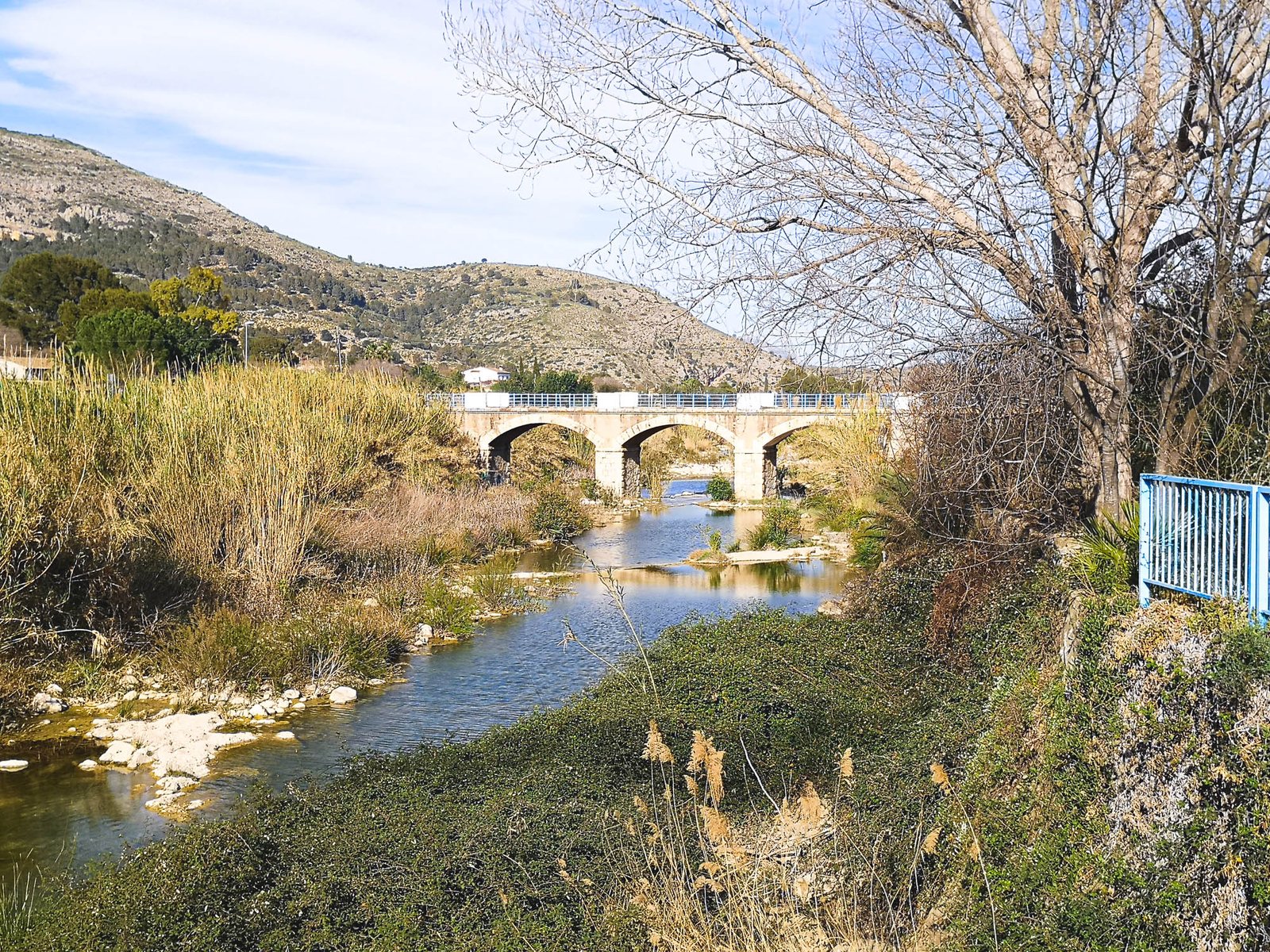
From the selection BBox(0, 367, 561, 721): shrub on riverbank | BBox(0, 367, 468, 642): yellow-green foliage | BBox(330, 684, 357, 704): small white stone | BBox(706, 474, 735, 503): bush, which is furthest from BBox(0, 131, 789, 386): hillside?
BBox(330, 684, 357, 704): small white stone

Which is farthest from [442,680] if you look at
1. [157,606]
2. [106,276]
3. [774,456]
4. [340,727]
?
[106,276]

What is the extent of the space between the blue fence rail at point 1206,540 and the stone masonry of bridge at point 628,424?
110 ft

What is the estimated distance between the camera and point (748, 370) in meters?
6.82

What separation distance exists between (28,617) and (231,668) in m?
2.20

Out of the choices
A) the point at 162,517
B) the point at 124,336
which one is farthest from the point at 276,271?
the point at 162,517

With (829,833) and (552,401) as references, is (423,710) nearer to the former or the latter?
(829,833)

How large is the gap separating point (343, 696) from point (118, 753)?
268 cm

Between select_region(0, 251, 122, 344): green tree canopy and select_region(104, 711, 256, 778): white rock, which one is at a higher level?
select_region(0, 251, 122, 344): green tree canopy

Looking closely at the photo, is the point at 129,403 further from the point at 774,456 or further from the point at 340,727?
the point at 774,456

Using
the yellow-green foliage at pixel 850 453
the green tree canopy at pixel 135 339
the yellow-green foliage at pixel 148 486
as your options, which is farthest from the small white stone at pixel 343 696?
the green tree canopy at pixel 135 339

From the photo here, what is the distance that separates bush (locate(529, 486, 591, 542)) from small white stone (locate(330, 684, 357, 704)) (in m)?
14.8

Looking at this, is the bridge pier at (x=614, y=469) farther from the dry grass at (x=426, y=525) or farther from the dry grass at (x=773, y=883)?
the dry grass at (x=773, y=883)

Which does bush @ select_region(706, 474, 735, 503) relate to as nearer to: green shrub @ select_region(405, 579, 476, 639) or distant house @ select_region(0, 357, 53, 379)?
distant house @ select_region(0, 357, 53, 379)

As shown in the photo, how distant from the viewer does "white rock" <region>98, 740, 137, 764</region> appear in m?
10.2
